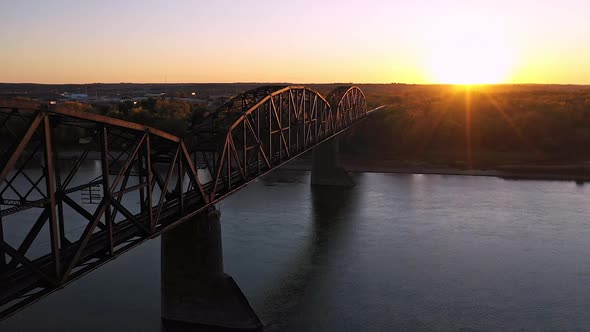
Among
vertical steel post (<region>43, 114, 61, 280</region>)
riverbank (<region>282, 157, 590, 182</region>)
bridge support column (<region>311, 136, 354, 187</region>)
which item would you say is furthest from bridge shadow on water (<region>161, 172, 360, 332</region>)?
riverbank (<region>282, 157, 590, 182</region>)

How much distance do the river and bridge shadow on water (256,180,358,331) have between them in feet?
0.29

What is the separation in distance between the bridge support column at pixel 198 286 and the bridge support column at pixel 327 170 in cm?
3478

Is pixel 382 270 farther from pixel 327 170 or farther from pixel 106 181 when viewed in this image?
pixel 327 170

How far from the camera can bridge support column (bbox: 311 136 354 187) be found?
56.2 m

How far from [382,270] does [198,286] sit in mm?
11124

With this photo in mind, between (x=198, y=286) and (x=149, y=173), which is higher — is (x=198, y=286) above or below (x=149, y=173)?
below

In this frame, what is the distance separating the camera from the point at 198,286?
71.9 ft

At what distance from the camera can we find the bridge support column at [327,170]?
56.2 m

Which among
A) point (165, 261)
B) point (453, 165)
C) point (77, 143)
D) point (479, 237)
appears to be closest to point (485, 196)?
point (479, 237)

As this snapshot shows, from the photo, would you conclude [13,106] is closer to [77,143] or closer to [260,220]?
[260,220]

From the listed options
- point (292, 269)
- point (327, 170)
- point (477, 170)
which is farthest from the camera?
point (477, 170)

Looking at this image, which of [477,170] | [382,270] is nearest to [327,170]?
[477,170]

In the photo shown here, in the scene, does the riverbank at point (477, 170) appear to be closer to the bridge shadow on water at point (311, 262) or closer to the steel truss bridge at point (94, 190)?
the bridge shadow on water at point (311, 262)

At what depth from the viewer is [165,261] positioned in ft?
71.2
